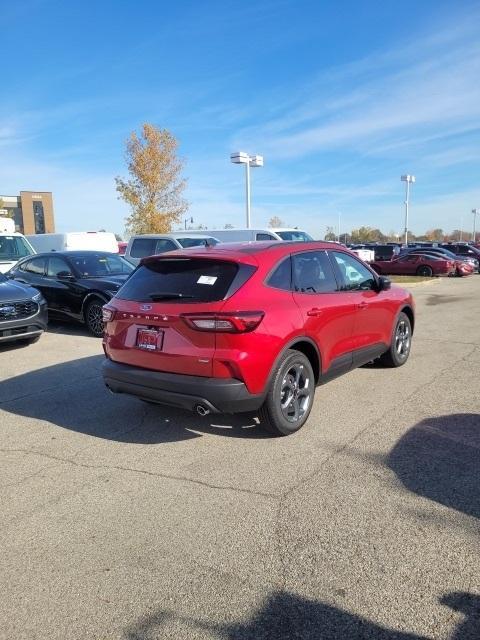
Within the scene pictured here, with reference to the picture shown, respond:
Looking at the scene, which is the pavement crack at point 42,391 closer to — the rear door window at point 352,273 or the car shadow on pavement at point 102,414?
the car shadow on pavement at point 102,414

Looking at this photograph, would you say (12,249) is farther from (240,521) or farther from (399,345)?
(240,521)

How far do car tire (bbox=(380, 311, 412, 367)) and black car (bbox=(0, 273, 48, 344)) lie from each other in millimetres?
5527

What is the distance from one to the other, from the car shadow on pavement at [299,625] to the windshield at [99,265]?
8.39 m

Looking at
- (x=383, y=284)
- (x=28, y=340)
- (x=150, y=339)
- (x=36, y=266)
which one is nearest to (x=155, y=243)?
(x=36, y=266)

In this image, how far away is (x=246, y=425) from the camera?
4.91 metres

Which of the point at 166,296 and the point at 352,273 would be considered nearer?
the point at 166,296

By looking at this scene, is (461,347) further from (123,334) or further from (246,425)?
(123,334)

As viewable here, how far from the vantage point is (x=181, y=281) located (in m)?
4.46

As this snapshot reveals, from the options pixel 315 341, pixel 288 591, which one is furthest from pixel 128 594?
pixel 315 341

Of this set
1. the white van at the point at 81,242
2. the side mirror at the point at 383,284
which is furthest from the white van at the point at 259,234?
the side mirror at the point at 383,284

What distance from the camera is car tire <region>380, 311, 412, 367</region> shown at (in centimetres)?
668

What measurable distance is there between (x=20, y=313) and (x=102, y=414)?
3.88 meters

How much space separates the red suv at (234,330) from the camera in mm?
4078

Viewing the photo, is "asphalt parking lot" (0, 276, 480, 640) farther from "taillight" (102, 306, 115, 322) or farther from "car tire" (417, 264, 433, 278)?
"car tire" (417, 264, 433, 278)
